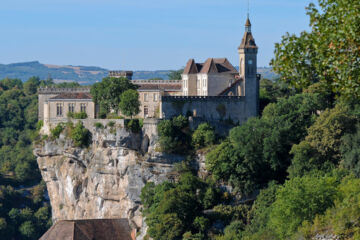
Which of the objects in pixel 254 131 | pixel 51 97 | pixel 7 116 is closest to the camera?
pixel 254 131

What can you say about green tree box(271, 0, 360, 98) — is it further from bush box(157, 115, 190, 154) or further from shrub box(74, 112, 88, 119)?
shrub box(74, 112, 88, 119)

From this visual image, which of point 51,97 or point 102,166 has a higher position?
point 51,97

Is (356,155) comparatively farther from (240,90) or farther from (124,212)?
(124,212)

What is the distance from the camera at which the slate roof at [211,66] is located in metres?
70.4

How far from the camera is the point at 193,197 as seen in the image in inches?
2461

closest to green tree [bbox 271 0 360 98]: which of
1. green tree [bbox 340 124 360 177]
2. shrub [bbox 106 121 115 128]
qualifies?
green tree [bbox 340 124 360 177]

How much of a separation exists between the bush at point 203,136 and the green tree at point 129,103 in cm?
636

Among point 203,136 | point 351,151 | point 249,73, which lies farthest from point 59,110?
point 351,151

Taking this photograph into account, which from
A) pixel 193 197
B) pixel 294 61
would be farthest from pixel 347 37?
pixel 193 197

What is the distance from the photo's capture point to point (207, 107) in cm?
6781

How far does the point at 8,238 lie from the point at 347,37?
83303mm

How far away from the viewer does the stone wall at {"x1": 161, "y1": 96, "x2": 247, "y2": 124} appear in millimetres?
67062

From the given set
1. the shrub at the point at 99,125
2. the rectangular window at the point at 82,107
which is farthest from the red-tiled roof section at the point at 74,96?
the shrub at the point at 99,125

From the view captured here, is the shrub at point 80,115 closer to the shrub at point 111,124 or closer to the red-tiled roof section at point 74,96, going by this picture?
the red-tiled roof section at point 74,96
